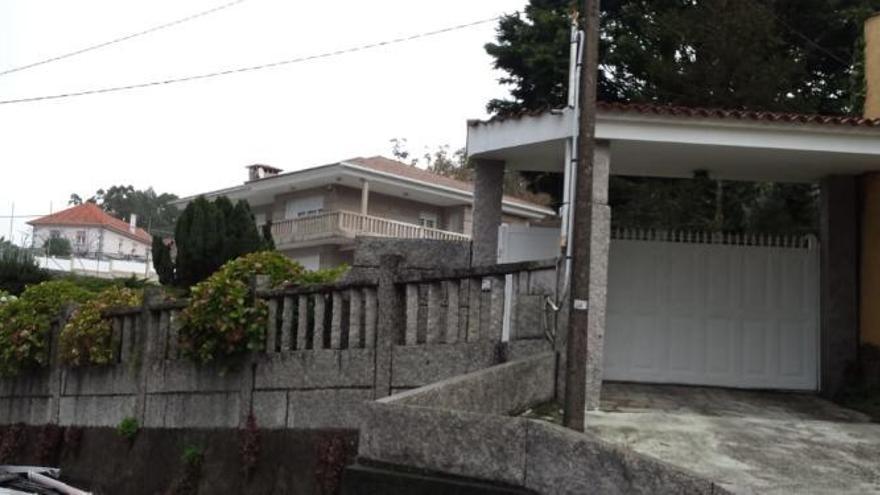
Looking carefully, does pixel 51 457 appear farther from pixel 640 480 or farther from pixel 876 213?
pixel 876 213

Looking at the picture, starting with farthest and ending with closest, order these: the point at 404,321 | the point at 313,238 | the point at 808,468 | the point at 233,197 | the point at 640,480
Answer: the point at 233,197 < the point at 313,238 < the point at 404,321 < the point at 808,468 < the point at 640,480

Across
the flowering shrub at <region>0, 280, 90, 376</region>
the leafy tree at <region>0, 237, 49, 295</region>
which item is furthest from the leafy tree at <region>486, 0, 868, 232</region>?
the leafy tree at <region>0, 237, 49, 295</region>

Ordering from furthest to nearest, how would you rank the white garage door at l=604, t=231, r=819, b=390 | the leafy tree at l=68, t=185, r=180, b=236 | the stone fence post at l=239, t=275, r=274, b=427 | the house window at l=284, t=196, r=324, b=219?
the leafy tree at l=68, t=185, r=180, b=236 < the house window at l=284, t=196, r=324, b=219 < the white garage door at l=604, t=231, r=819, b=390 < the stone fence post at l=239, t=275, r=274, b=427

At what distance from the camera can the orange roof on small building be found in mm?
65062

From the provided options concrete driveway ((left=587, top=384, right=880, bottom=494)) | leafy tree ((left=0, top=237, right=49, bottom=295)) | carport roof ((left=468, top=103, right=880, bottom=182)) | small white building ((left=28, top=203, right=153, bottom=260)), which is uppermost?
small white building ((left=28, top=203, right=153, bottom=260))

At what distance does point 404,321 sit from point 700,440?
9.67 ft

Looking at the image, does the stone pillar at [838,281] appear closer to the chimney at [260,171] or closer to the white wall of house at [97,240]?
the chimney at [260,171]

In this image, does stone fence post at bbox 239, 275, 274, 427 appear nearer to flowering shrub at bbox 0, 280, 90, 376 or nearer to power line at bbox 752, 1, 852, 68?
flowering shrub at bbox 0, 280, 90, 376

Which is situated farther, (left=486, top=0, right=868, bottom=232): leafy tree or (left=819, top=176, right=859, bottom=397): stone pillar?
(left=486, top=0, right=868, bottom=232): leafy tree

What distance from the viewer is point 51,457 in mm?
13008

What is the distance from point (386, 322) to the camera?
921 cm

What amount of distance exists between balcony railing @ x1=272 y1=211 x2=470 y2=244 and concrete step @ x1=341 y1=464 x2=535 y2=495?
916 inches

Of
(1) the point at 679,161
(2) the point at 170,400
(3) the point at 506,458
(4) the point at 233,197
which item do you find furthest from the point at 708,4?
(4) the point at 233,197

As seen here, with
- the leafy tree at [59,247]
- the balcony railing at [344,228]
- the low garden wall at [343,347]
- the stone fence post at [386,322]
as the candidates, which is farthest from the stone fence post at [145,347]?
the leafy tree at [59,247]
